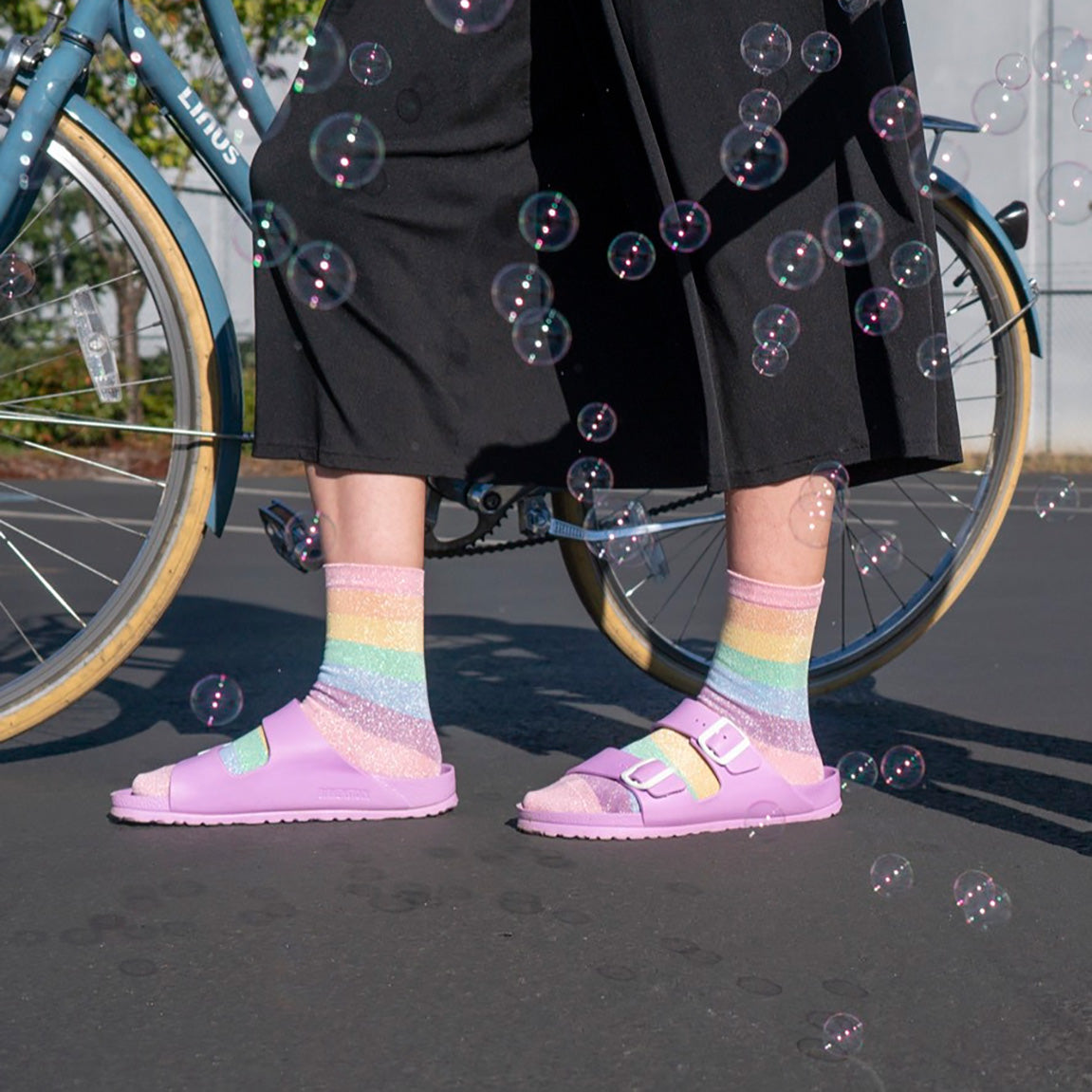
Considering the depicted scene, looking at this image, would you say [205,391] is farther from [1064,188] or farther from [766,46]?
[1064,188]

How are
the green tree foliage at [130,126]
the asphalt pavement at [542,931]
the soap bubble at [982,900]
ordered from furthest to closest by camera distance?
the green tree foliage at [130,126] < the soap bubble at [982,900] < the asphalt pavement at [542,931]

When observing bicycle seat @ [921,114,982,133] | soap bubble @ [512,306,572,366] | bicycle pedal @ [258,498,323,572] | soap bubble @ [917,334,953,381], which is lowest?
bicycle pedal @ [258,498,323,572]

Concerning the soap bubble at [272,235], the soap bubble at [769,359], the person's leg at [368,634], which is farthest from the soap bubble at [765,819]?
the soap bubble at [272,235]

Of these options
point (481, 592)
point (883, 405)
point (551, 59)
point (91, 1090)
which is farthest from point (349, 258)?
point (481, 592)

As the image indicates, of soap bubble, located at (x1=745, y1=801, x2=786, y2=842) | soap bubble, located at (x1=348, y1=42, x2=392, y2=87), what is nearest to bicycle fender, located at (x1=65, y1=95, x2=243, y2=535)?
soap bubble, located at (x1=348, y1=42, x2=392, y2=87)

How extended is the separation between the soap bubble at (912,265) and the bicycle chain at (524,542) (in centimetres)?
40

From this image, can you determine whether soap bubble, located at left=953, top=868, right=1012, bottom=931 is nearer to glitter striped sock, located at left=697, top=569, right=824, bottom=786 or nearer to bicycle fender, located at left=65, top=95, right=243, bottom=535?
glitter striped sock, located at left=697, top=569, right=824, bottom=786

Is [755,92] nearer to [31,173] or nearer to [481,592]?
[31,173]

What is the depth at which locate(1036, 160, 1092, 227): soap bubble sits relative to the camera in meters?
2.63

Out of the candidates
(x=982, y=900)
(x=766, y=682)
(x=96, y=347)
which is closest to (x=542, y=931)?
(x=982, y=900)

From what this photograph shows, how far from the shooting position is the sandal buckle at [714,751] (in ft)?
7.46

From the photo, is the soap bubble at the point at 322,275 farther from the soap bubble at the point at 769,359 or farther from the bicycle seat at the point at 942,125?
the bicycle seat at the point at 942,125

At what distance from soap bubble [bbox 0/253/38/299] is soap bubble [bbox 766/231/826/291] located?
1057 millimetres

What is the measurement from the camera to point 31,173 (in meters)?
2.44
